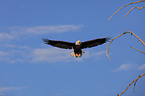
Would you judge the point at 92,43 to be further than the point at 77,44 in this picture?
Yes

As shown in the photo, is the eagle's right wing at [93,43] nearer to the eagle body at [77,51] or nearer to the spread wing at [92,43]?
the spread wing at [92,43]

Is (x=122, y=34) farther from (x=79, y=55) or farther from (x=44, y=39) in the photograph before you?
(x=44, y=39)

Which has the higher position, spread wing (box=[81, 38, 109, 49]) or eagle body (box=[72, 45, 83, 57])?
spread wing (box=[81, 38, 109, 49])

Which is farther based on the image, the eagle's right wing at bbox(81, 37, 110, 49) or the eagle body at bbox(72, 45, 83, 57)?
the eagle's right wing at bbox(81, 37, 110, 49)

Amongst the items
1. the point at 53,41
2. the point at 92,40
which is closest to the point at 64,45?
the point at 53,41

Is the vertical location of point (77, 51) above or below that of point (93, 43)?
below

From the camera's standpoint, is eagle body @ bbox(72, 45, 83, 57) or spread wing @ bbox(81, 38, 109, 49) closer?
eagle body @ bbox(72, 45, 83, 57)

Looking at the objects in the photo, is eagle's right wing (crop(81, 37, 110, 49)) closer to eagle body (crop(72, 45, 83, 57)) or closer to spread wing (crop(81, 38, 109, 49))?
spread wing (crop(81, 38, 109, 49))

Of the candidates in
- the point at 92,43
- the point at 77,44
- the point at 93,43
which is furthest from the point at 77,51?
the point at 93,43

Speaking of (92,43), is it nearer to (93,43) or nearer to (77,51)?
(93,43)

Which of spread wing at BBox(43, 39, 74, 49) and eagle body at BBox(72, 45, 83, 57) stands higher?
spread wing at BBox(43, 39, 74, 49)

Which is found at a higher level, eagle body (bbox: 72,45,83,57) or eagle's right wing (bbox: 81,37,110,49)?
eagle's right wing (bbox: 81,37,110,49)

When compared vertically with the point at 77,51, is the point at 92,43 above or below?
above

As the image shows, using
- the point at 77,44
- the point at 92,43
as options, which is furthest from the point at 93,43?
the point at 77,44
